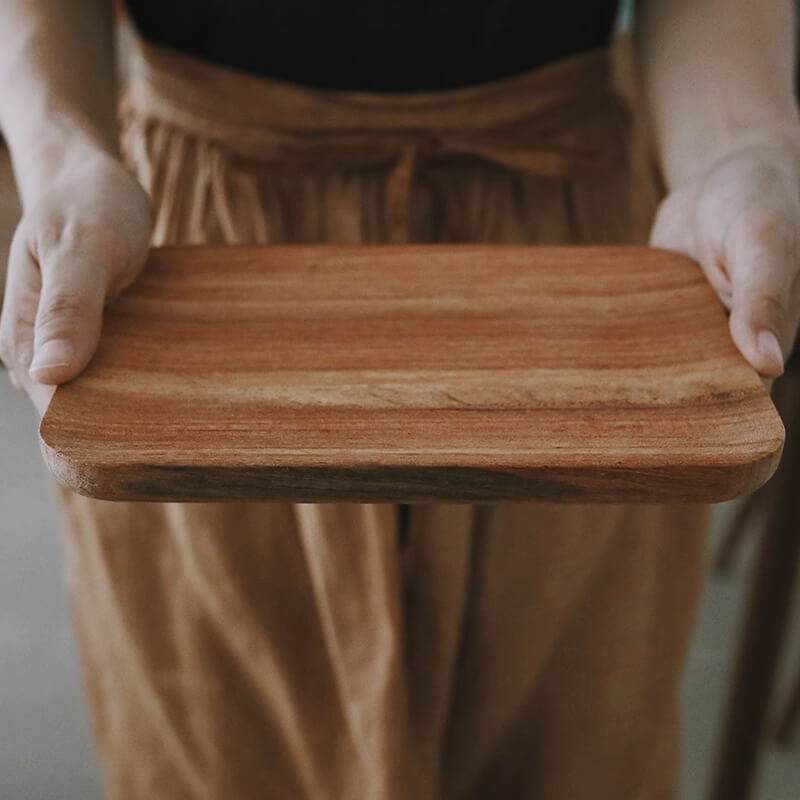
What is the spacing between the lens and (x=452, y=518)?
646 mm

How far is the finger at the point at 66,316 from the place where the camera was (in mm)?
421

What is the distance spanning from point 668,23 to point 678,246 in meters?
0.19

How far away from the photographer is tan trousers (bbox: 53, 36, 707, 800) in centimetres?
63

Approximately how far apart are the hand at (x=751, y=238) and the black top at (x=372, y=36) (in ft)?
0.48

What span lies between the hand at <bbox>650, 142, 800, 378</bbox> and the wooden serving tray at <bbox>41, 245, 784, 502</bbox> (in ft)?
0.04

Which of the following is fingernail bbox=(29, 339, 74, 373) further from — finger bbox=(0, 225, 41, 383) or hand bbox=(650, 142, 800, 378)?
hand bbox=(650, 142, 800, 378)

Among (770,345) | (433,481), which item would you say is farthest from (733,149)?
(433,481)

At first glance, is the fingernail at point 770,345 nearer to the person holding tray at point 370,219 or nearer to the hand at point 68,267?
the person holding tray at point 370,219

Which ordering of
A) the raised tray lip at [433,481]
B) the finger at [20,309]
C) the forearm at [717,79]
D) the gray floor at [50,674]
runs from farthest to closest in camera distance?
the gray floor at [50,674] < the forearm at [717,79] < the finger at [20,309] < the raised tray lip at [433,481]

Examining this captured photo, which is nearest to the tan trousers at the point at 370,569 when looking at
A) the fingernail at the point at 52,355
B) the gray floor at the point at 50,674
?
the fingernail at the point at 52,355

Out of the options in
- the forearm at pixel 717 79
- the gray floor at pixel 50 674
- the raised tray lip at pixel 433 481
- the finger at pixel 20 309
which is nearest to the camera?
the raised tray lip at pixel 433 481

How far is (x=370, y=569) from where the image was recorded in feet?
2.09

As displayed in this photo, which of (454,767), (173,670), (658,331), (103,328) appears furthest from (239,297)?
(454,767)

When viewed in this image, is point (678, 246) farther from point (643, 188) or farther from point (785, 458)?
point (785, 458)
